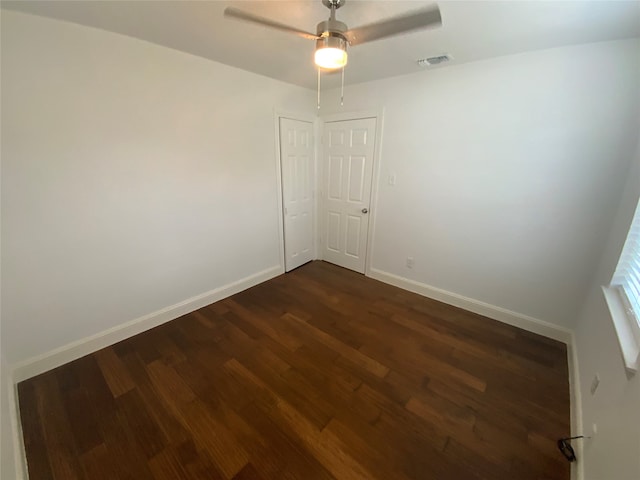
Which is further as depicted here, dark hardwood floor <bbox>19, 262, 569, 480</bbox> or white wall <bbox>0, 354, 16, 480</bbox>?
dark hardwood floor <bbox>19, 262, 569, 480</bbox>

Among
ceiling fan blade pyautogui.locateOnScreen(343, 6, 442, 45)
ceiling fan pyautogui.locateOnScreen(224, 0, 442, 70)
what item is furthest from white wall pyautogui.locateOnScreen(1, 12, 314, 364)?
ceiling fan blade pyautogui.locateOnScreen(343, 6, 442, 45)

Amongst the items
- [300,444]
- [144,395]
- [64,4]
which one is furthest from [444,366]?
[64,4]

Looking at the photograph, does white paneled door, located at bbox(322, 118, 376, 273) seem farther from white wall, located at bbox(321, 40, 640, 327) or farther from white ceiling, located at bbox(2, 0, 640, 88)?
white ceiling, located at bbox(2, 0, 640, 88)

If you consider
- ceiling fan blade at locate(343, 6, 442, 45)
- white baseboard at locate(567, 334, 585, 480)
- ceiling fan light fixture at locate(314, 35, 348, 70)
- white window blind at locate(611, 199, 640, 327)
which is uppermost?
ceiling fan blade at locate(343, 6, 442, 45)

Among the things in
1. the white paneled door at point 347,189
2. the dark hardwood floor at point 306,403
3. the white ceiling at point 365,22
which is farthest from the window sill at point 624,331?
the white paneled door at point 347,189

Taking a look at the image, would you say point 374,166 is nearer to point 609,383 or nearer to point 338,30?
point 338,30

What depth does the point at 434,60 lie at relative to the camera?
2.22 meters

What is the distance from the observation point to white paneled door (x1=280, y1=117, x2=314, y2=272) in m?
3.15

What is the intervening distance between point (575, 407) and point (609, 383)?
547 millimetres

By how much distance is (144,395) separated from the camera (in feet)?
5.65

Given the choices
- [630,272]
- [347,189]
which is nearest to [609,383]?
[630,272]

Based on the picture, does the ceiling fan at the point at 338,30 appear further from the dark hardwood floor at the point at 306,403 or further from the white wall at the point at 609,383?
the dark hardwood floor at the point at 306,403

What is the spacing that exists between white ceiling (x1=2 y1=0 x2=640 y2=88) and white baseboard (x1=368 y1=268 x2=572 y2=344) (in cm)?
218

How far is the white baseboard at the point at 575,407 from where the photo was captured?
1.31 meters
